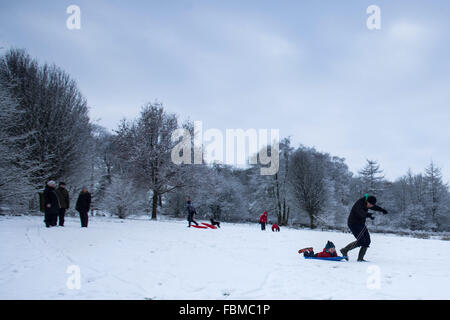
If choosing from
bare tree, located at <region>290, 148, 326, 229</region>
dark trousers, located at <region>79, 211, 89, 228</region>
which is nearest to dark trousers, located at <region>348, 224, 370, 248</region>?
dark trousers, located at <region>79, 211, 89, 228</region>

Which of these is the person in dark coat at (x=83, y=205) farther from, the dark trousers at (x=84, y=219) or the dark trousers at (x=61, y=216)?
the dark trousers at (x=61, y=216)

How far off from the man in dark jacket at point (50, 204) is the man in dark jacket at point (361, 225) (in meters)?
12.4

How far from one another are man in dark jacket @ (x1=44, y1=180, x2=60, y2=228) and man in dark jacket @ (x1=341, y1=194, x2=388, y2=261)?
1244cm

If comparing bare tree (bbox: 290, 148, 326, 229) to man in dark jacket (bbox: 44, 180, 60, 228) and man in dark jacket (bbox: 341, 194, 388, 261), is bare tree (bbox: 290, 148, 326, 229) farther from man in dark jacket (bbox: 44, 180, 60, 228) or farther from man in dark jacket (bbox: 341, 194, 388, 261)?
man in dark jacket (bbox: 44, 180, 60, 228)

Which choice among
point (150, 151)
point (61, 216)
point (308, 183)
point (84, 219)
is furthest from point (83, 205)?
point (308, 183)

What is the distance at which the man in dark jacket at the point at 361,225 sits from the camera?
315 inches

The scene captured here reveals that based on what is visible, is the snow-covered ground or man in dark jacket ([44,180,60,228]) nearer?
the snow-covered ground

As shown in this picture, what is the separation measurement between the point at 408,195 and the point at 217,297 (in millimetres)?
66054

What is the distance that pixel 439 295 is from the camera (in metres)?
4.69

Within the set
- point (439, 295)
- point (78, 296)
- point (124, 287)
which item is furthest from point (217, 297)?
point (439, 295)

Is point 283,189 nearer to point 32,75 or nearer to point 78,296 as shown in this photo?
point 32,75

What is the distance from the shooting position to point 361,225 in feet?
26.8

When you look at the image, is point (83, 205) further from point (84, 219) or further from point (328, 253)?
point (328, 253)

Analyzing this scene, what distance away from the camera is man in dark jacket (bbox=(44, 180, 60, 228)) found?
13.3 metres
